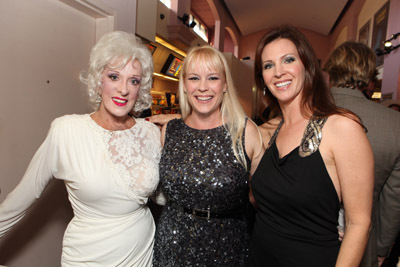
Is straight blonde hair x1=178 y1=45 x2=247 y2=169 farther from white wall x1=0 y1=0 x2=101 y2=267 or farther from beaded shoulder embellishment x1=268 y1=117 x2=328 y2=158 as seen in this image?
white wall x1=0 y1=0 x2=101 y2=267

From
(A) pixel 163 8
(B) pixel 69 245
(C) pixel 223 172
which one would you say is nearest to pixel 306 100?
(C) pixel 223 172

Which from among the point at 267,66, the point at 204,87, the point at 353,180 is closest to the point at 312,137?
the point at 353,180

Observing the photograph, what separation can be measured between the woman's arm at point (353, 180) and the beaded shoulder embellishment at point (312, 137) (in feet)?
0.22

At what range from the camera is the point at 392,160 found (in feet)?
5.06

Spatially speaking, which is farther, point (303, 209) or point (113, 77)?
point (113, 77)

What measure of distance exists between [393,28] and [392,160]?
18.0 ft

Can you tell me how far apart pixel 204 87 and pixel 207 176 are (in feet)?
1.81

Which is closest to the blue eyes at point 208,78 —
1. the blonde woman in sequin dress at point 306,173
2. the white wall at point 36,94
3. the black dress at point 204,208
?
the blonde woman in sequin dress at point 306,173

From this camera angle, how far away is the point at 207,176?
1.55 metres

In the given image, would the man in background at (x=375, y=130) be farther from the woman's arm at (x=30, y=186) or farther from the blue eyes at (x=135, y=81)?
the woman's arm at (x=30, y=186)

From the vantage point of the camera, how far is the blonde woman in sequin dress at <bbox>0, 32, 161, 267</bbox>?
136cm

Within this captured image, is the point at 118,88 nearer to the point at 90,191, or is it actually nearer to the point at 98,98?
the point at 98,98

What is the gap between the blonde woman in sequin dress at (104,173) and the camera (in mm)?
1364

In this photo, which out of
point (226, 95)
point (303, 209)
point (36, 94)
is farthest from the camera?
point (36, 94)
